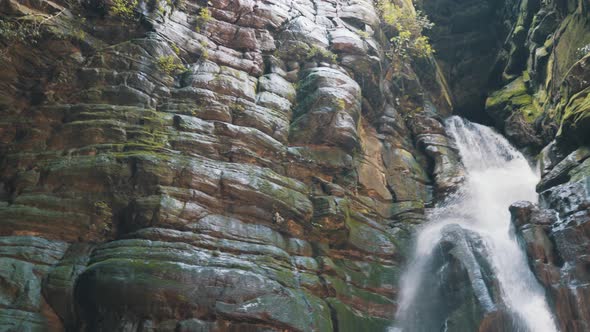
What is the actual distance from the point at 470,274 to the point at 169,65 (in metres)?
10.7

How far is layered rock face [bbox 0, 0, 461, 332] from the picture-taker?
8.80 metres

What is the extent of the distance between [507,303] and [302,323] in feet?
17.6

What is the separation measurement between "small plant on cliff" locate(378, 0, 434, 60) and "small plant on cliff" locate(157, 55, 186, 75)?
10966 millimetres

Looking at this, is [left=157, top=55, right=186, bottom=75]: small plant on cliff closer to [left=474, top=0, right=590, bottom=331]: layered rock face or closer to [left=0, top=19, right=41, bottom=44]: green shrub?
[left=0, top=19, right=41, bottom=44]: green shrub

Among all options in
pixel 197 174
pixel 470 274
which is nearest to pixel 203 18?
pixel 197 174

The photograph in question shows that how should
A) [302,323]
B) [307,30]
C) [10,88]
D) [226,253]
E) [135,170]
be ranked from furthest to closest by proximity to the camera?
1. [307,30]
2. [10,88]
3. [135,170]
4. [226,253]
5. [302,323]

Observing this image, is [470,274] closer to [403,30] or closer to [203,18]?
[203,18]

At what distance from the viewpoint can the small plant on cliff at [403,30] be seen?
69.2 ft

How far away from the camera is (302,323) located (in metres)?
9.28

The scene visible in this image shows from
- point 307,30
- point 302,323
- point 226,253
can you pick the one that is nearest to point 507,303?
point 302,323

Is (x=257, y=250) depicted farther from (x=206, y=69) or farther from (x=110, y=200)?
(x=206, y=69)

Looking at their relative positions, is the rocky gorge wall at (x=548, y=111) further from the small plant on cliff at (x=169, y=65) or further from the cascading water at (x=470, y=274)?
the small plant on cliff at (x=169, y=65)

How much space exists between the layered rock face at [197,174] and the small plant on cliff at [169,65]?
49 millimetres

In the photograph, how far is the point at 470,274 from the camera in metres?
11.2
